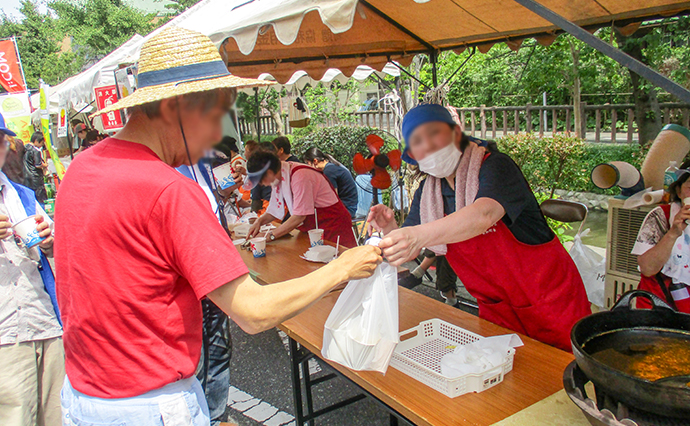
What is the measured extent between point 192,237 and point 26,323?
1.54 m

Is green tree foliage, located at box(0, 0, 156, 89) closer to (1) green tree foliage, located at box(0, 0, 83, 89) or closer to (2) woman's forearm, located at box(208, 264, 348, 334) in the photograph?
(1) green tree foliage, located at box(0, 0, 83, 89)

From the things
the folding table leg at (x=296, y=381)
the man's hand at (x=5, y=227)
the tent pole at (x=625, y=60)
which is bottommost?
the folding table leg at (x=296, y=381)

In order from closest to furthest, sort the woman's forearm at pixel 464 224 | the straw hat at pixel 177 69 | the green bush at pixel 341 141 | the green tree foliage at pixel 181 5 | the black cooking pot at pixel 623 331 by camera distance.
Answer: the black cooking pot at pixel 623 331, the straw hat at pixel 177 69, the woman's forearm at pixel 464 224, the green bush at pixel 341 141, the green tree foliage at pixel 181 5

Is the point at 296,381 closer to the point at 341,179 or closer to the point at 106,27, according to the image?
the point at 341,179

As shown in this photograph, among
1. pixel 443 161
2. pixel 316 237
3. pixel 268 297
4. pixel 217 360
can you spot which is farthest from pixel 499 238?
pixel 316 237

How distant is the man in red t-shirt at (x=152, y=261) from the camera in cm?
100

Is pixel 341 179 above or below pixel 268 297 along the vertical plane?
below

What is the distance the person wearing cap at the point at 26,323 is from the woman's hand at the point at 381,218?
4.90ft

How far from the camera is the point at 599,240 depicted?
20.5 ft

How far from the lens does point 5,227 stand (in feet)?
6.31

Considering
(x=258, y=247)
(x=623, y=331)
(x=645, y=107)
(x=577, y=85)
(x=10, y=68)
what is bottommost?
(x=258, y=247)

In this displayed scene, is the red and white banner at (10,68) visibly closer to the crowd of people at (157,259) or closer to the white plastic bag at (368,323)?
the crowd of people at (157,259)

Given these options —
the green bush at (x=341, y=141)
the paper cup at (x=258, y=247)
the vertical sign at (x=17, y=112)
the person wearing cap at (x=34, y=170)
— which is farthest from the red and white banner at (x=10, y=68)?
the paper cup at (x=258, y=247)

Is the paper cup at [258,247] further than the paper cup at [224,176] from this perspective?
No
